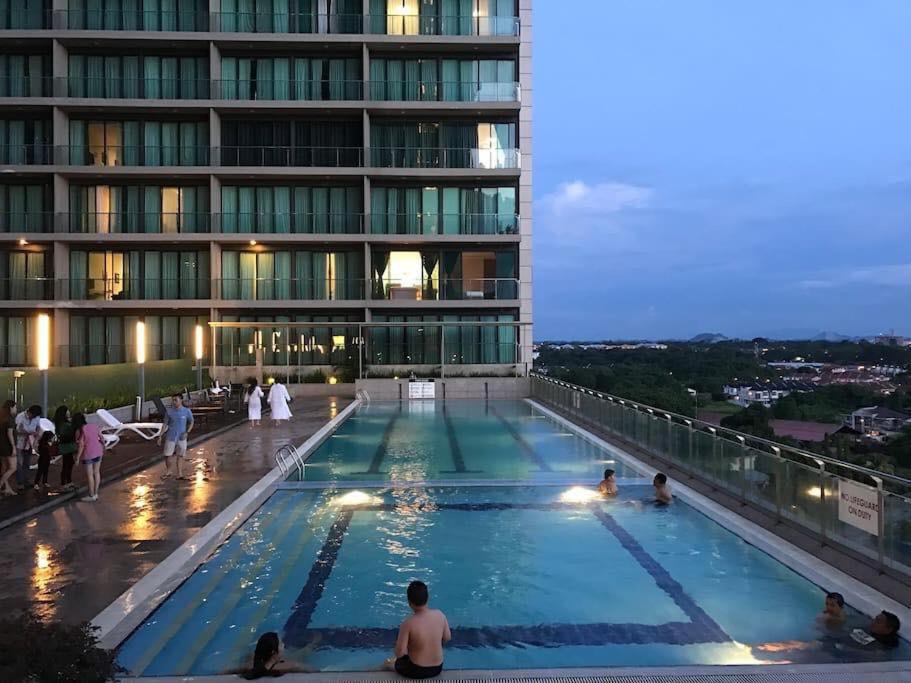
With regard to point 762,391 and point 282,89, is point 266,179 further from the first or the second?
point 762,391

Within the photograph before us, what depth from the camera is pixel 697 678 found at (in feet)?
19.3

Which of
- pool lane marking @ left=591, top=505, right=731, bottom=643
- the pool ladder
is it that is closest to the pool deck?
pool lane marking @ left=591, top=505, right=731, bottom=643

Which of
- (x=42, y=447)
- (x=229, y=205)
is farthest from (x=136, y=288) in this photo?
(x=42, y=447)

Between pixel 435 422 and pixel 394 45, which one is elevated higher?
pixel 394 45

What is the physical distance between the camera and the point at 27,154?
4009 cm

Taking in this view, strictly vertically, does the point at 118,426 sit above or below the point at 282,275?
below

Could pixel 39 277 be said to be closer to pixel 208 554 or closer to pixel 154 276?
pixel 154 276

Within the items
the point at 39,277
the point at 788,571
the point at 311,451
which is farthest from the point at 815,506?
the point at 39,277

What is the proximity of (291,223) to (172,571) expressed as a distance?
3391 centimetres

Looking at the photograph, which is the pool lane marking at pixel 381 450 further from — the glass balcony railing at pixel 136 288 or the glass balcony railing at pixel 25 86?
the glass balcony railing at pixel 25 86

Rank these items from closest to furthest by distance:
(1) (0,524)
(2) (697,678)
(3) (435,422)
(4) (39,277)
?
(2) (697,678) → (1) (0,524) → (3) (435,422) → (4) (39,277)

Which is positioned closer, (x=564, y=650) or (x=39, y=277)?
(x=564, y=650)

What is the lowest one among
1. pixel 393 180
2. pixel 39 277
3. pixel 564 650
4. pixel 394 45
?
pixel 564 650

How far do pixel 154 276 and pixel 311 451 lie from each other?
86.6 feet
